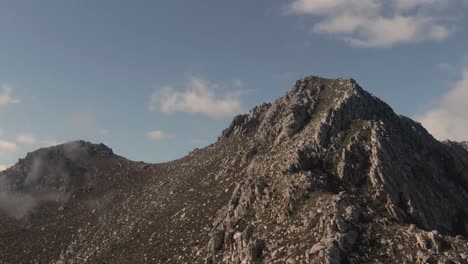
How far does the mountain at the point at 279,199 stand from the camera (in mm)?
60969

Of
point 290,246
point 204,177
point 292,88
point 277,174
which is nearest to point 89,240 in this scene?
point 204,177

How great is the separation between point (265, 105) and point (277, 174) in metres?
40.8

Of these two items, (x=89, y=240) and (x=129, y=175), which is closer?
(x=89, y=240)

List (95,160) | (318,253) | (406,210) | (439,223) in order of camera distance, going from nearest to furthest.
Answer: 1. (318,253)
2. (406,210)
3. (439,223)
4. (95,160)

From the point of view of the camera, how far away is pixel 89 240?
303ft

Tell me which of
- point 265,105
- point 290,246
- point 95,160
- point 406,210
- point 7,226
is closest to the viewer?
point 290,246

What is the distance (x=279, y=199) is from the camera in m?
71.4

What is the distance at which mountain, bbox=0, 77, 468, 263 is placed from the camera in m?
61.0

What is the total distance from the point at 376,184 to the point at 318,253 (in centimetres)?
1911

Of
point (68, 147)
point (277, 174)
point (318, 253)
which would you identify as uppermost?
point (68, 147)

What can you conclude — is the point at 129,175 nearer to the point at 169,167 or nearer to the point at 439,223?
the point at 169,167

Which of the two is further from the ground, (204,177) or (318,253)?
(204,177)

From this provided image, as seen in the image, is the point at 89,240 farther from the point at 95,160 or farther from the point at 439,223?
the point at 439,223

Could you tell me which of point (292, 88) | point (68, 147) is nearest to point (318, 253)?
point (292, 88)
